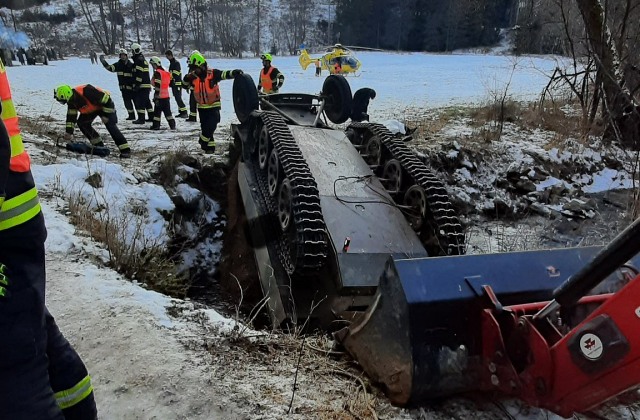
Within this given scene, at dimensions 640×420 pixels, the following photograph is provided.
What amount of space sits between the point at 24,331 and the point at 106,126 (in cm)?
752

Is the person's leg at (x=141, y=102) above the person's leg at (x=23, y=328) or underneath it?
underneath

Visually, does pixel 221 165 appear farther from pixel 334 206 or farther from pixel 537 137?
pixel 537 137

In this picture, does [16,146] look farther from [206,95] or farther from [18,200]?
[206,95]

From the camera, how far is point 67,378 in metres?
2.02

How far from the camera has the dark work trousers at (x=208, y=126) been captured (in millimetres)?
9094

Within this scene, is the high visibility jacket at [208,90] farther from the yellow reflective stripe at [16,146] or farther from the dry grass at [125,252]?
the yellow reflective stripe at [16,146]

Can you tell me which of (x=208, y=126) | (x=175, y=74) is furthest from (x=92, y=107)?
(x=175, y=74)

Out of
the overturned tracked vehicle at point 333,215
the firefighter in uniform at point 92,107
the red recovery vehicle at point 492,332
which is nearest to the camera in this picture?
the red recovery vehicle at point 492,332

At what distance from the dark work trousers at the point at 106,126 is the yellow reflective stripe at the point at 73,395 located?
7.06 metres

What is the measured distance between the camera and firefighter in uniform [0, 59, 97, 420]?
1.59 m

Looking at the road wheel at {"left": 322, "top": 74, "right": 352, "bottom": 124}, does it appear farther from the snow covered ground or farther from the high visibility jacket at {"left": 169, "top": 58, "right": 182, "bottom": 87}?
the high visibility jacket at {"left": 169, "top": 58, "right": 182, "bottom": 87}

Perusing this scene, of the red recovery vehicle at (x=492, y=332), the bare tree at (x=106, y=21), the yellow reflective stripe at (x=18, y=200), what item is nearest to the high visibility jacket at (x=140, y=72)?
the red recovery vehicle at (x=492, y=332)

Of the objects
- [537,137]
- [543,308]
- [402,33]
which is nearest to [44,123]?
[537,137]

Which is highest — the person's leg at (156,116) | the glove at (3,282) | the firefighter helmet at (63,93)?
the glove at (3,282)
